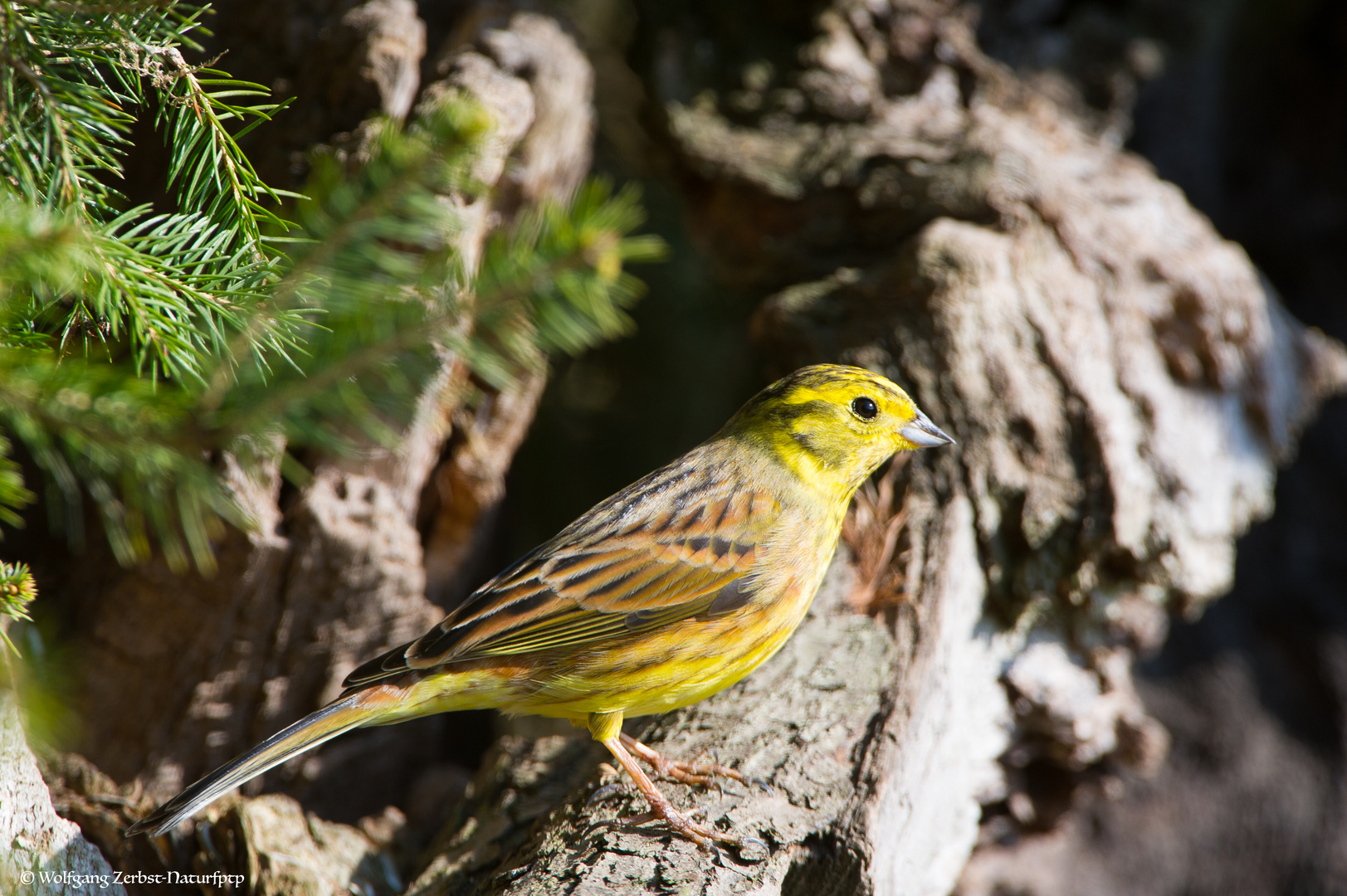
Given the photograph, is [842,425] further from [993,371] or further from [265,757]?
[265,757]

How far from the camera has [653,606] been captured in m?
3.15

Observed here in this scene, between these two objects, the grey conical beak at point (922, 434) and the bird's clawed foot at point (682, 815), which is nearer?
the bird's clawed foot at point (682, 815)

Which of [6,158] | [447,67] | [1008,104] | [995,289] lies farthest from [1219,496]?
[6,158]

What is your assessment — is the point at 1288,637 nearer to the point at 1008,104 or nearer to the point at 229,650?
the point at 1008,104

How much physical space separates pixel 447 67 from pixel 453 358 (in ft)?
4.08

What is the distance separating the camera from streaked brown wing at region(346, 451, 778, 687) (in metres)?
3.06

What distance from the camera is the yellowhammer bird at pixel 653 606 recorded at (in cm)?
301

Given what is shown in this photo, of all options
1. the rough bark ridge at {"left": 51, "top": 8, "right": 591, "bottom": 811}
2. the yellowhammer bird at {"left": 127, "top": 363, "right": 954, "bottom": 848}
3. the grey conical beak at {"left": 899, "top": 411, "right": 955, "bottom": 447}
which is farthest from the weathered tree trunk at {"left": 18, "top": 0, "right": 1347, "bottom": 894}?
the grey conical beak at {"left": 899, "top": 411, "right": 955, "bottom": 447}

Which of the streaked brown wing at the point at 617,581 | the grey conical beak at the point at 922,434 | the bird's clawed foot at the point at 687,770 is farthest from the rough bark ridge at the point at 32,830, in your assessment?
the grey conical beak at the point at 922,434

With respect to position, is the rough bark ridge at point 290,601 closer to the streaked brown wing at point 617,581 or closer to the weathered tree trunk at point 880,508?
the weathered tree trunk at point 880,508

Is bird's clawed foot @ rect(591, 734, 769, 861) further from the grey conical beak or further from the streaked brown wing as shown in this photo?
the grey conical beak

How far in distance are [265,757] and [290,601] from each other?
0.98 meters

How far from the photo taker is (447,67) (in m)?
3.93

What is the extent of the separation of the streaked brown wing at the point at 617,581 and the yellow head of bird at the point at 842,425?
0.88 feet
